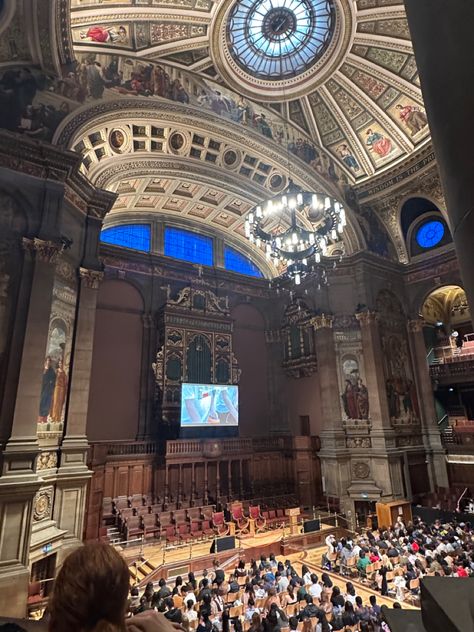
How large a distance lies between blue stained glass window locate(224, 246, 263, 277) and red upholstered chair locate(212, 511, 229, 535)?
11813 mm

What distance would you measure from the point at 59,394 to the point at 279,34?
1316cm

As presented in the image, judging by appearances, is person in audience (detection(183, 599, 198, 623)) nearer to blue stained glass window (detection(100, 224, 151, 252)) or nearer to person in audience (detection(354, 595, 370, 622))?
person in audience (detection(354, 595, 370, 622))

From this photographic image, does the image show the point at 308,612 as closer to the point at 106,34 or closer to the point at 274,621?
the point at 274,621

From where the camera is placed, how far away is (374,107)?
14.4m

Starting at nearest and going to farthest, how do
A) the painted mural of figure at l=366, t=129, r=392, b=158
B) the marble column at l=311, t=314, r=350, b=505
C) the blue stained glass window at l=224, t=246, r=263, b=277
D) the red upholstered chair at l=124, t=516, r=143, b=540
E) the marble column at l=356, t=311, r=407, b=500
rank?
the red upholstered chair at l=124, t=516, r=143, b=540 → the marble column at l=356, t=311, r=407, b=500 → the marble column at l=311, t=314, r=350, b=505 → the painted mural of figure at l=366, t=129, r=392, b=158 → the blue stained glass window at l=224, t=246, r=263, b=277

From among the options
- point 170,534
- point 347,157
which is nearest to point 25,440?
point 170,534

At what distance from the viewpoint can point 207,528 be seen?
1230 cm

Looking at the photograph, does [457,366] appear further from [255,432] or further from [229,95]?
[229,95]

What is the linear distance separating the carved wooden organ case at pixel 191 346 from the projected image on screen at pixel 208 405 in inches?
20.1

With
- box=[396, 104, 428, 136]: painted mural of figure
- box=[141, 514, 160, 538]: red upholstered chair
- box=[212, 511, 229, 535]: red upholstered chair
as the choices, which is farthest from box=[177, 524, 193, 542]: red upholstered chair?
box=[396, 104, 428, 136]: painted mural of figure

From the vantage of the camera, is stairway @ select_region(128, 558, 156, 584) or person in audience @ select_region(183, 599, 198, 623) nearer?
person in audience @ select_region(183, 599, 198, 623)

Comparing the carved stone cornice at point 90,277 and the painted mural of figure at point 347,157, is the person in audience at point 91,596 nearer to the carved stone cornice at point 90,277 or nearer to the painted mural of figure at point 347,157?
the carved stone cornice at point 90,277

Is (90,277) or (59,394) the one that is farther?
(90,277)

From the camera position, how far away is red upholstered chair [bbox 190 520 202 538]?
11.8 m
